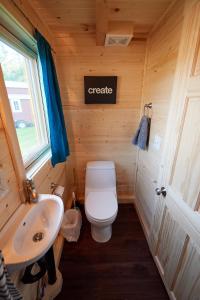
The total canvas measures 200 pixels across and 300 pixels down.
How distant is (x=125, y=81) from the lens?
1.70 metres

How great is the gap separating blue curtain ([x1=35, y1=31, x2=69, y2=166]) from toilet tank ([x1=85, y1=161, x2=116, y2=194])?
484 millimetres

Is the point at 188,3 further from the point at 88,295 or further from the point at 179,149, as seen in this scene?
the point at 88,295

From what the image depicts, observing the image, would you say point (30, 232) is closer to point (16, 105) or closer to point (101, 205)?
point (101, 205)

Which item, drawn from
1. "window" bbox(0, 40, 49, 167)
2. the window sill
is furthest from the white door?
"window" bbox(0, 40, 49, 167)

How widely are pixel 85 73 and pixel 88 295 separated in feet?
7.17

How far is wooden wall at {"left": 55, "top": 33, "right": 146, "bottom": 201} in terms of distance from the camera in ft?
5.23

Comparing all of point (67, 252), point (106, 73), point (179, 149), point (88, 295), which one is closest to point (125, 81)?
point (106, 73)

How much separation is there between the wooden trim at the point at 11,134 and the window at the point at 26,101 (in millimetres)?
189

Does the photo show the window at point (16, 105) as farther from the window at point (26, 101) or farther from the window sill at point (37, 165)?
the window sill at point (37, 165)

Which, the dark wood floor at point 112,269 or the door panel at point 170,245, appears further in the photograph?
the dark wood floor at point 112,269

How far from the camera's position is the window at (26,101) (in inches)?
41.8

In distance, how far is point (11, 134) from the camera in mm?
832

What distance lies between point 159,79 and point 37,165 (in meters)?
1.34

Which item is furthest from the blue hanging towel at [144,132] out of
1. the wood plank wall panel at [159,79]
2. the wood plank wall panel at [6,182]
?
the wood plank wall panel at [6,182]
